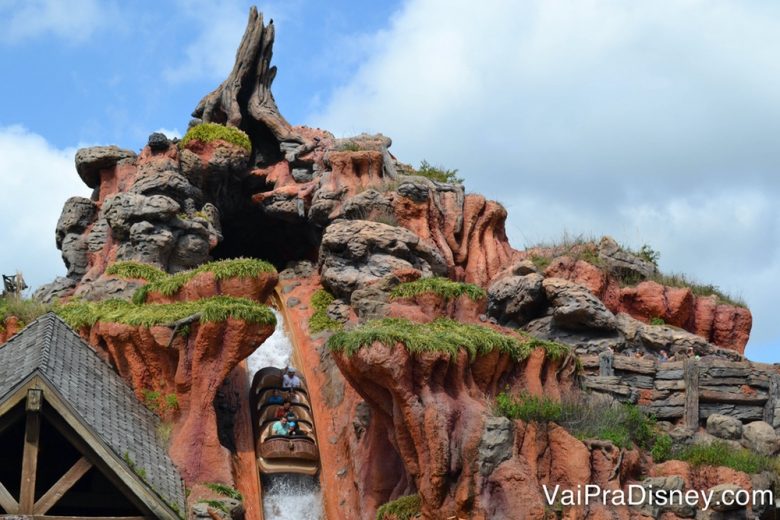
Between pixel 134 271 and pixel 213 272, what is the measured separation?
10.5 feet

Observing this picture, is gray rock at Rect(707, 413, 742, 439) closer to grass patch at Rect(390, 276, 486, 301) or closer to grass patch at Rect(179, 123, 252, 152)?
grass patch at Rect(390, 276, 486, 301)

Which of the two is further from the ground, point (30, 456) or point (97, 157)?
point (97, 157)

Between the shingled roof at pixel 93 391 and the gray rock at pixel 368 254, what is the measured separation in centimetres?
679

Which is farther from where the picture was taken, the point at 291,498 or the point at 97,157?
the point at 97,157

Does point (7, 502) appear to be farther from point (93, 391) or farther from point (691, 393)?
point (691, 393)

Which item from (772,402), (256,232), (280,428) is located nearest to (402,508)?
(280,428)

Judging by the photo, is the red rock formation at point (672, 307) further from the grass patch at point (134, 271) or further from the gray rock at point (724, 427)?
the grass patch at point (134, 271)

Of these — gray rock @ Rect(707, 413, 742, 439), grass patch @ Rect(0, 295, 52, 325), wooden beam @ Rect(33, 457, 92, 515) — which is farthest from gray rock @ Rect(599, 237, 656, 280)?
wooden beam @ Rect(33, 457, 92, 515)

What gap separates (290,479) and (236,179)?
40.7 ft

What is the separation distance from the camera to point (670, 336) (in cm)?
2758

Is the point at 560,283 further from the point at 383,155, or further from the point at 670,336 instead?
the point at 383,155

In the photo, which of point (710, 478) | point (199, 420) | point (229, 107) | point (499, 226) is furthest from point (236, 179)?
point (710, 478)

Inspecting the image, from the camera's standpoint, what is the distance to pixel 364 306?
26062 millimetres

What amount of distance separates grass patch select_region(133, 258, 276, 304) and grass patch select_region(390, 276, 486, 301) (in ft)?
10.9
